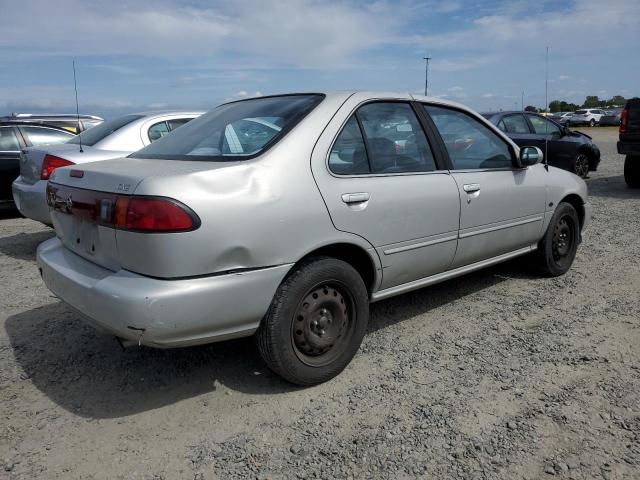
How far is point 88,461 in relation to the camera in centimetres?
242

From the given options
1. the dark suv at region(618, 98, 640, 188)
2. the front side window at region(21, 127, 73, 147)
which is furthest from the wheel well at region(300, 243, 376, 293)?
the dark suv at region(618, 98, 640, 188)

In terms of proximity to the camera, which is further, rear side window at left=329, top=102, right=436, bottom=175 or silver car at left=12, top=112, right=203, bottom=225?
silver car at left=12, top=112, right=203, bottom=225

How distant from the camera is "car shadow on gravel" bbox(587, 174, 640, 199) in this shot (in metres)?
9.74

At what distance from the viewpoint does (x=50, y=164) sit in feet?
18.5

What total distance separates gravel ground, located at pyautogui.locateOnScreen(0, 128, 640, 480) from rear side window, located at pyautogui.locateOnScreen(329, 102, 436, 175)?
1164mm

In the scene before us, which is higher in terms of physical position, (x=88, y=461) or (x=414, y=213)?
(x=414, y=213)

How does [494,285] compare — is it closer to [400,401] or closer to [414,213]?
[414,213]

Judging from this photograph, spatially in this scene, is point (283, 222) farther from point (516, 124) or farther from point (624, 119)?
point (516, 124)

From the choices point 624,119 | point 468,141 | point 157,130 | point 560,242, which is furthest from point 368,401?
point 624,119

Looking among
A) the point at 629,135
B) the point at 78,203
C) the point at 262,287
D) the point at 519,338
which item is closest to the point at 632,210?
the point at 629,135

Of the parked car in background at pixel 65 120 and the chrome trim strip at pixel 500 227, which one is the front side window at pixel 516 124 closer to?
the chrome trim strip at pixel 500 227

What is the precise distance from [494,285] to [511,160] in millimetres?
1127

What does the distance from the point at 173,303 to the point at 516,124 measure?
10173 mm

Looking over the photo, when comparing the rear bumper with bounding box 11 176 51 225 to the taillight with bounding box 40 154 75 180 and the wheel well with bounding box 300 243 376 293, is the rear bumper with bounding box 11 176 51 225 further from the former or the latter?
the wheel well with bounding box 300 243 376 293
